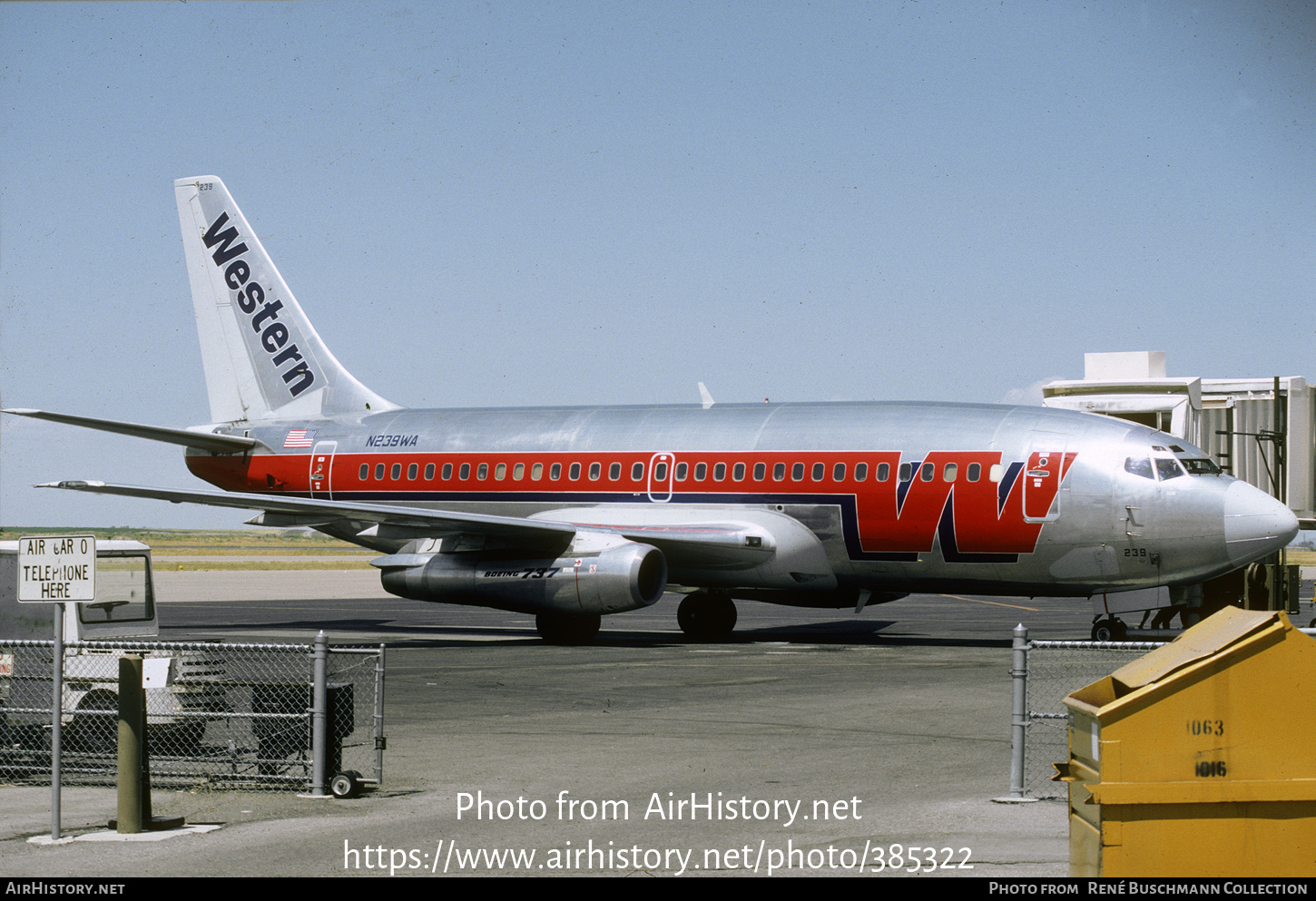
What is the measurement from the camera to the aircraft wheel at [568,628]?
24.6 meters

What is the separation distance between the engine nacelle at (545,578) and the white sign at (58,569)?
13928 millimetres

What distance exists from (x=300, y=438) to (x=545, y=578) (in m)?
8.84

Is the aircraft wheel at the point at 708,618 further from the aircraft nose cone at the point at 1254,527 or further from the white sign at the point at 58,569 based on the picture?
the white sign at the point at 58,569

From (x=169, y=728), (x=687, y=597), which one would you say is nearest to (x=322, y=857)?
(x=169, y=728)

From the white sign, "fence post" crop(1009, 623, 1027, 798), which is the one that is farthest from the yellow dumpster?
the white sign

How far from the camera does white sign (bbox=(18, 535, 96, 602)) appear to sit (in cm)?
939

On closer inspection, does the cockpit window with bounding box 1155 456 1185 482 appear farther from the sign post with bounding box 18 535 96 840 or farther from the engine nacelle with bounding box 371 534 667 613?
the sign post with bounding box 18 535 96 840

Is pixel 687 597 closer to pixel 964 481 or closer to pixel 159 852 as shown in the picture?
pixel 964 481

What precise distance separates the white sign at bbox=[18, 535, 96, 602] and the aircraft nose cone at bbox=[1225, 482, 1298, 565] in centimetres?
1690

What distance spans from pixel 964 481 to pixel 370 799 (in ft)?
46.8

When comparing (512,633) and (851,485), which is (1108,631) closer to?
(851,485)

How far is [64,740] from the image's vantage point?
1171 centimetres

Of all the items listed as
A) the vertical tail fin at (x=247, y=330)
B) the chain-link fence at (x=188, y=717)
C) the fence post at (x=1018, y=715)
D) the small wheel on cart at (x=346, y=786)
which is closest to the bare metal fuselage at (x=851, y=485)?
the vertical tail fin at (x=247, y=330)

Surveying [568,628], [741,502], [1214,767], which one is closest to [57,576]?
[1214,767]
